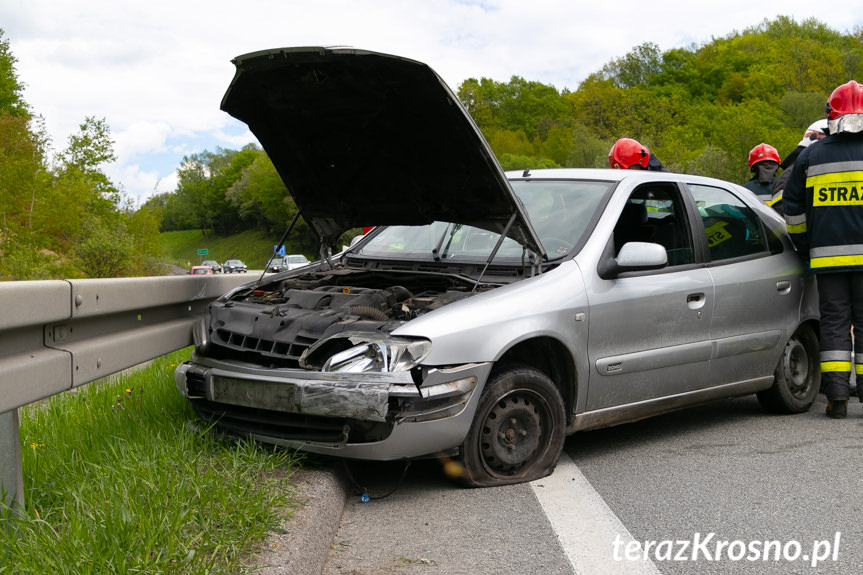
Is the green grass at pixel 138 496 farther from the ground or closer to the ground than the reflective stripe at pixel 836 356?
closer to the ground

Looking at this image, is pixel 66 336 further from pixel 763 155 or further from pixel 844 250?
pixel 763 155

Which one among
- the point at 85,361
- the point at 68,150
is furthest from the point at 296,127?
the point at 68,150

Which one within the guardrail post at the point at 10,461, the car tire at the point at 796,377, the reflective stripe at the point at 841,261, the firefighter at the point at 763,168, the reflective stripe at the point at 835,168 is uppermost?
the firefighter at the point at 763,168

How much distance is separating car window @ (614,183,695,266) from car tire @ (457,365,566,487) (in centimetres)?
140

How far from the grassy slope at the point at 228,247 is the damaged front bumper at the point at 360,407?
4243 inches

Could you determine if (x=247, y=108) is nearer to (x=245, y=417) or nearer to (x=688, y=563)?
(x=245, y=417)

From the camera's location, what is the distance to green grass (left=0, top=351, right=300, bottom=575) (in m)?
2.70

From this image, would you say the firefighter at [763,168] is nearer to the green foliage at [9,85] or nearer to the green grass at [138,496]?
the green grass at [138,496]

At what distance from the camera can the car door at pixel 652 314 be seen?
4696 mm

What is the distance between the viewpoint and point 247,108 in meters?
4.97

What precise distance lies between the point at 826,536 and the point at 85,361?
10.2 ft

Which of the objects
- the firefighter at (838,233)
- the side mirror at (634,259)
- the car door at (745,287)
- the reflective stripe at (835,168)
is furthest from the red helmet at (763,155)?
the side mirror at (634,259)

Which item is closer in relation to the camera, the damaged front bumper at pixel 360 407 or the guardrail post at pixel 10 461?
the guardrail post at pixel 10 461

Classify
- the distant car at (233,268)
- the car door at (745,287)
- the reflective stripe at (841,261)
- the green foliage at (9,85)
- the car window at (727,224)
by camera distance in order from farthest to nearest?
the distant car at (233,268), the green foliage at (9,85), the reflective stripe at (841,261), the car window at (727,224), the car door at (745,287)
